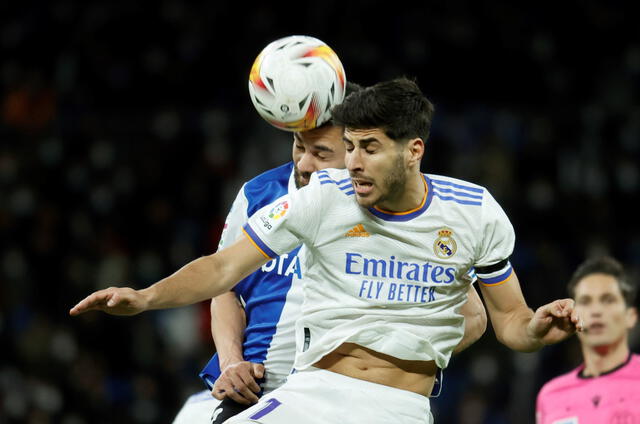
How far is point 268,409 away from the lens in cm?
346

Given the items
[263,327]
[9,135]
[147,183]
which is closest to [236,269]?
[263,327]

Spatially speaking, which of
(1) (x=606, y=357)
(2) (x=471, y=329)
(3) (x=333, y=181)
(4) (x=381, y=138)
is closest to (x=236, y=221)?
(3) (x=333, y=181)

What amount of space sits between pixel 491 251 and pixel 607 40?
9.57m

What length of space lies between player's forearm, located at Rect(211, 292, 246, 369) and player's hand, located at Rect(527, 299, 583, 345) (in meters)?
1.35

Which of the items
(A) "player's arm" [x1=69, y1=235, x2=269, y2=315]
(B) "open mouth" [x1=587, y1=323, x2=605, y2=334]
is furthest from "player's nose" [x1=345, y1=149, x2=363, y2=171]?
(B) "open mouth" [x1=587, y1=323, x2=605, y2=334]

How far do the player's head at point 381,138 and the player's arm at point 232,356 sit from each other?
99 centimetres

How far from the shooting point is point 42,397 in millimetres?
9578

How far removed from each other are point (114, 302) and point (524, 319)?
1511 mm

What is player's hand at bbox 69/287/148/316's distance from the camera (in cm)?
314

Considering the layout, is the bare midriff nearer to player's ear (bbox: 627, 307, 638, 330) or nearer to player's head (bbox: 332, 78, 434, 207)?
player's head (bbox: 332, 78, 434, 207)

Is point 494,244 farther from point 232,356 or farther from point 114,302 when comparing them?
point 114,302

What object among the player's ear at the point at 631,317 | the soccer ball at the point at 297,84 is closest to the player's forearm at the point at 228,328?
the soccer ball at the point at 297,84

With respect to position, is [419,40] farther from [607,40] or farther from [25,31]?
[25,31]

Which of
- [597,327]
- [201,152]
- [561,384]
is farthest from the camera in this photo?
[201,152]
